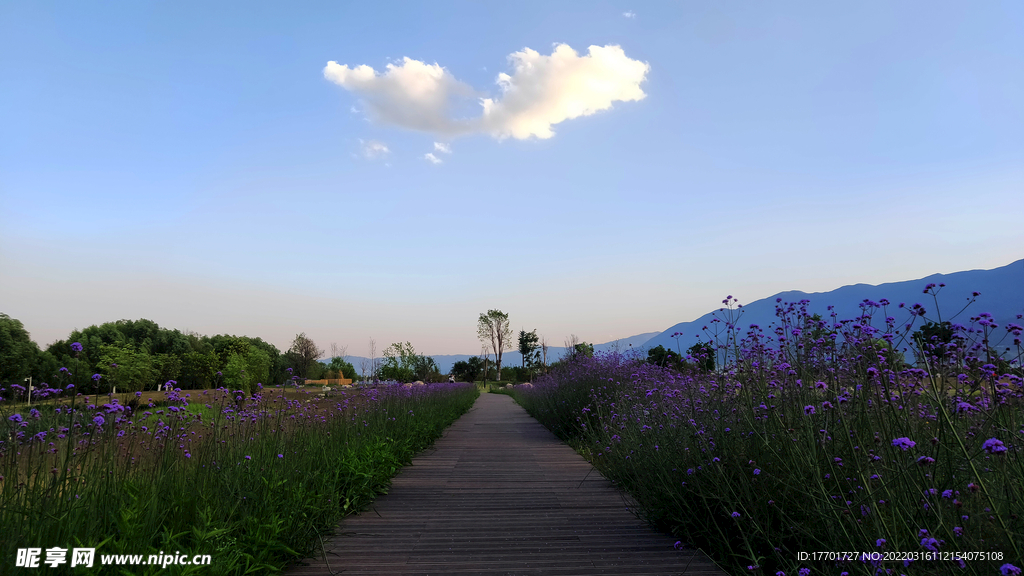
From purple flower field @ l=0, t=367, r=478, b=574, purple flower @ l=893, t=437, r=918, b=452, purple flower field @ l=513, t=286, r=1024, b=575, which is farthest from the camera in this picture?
purple flower field @ l=0, t=367, r=478, b=574

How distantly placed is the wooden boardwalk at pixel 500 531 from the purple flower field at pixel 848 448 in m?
0.35

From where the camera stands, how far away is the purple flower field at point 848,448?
69.4 inches

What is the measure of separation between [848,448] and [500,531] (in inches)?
94.7

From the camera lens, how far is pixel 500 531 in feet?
11.8

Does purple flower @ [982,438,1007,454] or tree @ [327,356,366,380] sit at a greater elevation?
purple flower @ [982,438,1007,454]

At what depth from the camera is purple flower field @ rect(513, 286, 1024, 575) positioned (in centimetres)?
176

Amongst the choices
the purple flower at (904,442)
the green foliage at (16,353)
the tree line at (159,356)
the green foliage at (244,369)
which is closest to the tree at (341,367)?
the tree line at (159,356)

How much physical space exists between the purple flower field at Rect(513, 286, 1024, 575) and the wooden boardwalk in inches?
13.6

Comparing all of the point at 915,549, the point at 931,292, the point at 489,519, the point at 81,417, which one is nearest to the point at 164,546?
the point at 81,417

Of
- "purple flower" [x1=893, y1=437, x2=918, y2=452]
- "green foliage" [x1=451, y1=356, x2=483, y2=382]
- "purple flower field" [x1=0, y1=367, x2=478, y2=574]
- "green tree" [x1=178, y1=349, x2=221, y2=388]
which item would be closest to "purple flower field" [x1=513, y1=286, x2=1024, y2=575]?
"purple flower" [x1=893, y1=437, x2=918, y2=452]

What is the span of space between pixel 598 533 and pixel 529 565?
793 millimetres

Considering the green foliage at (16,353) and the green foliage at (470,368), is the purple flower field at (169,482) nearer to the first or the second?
the green foliage at (16,353)

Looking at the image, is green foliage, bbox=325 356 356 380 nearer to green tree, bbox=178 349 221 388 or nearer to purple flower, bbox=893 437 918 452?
green tree, bbox=178 349 221 388

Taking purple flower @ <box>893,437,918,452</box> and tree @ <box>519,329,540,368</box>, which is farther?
tree @ <box>519,329,540,368</box>
